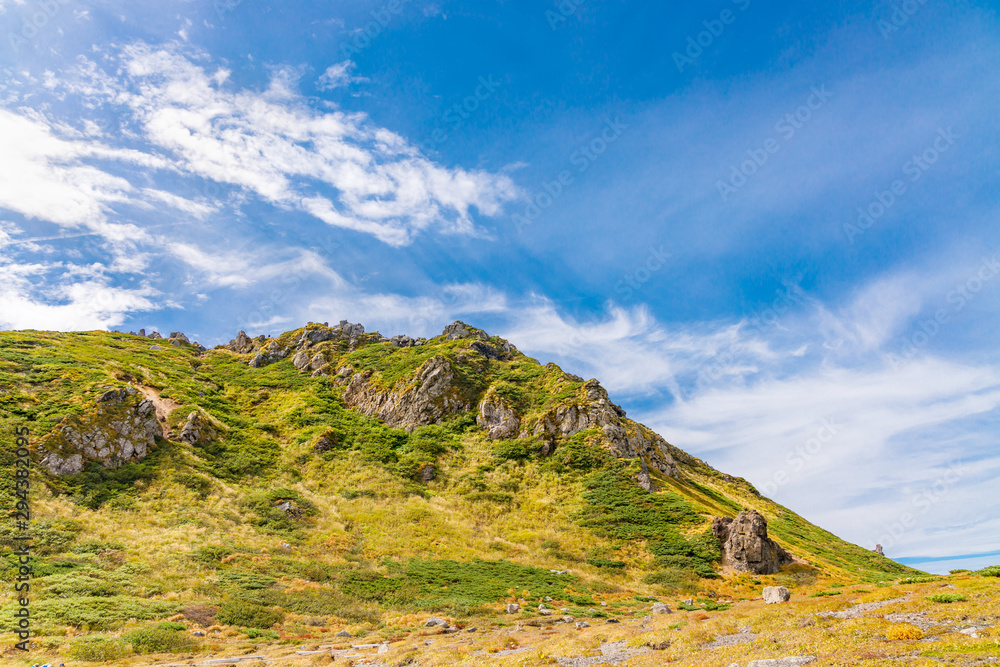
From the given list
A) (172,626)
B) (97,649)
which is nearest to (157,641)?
(172,626)

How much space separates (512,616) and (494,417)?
45327mm

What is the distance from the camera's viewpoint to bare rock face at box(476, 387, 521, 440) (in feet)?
240

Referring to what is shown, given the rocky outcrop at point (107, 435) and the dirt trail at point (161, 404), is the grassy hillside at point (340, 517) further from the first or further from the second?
the rocky outcrop at point (107, 435)

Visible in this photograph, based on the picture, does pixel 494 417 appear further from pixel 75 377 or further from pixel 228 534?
pixel 75 377

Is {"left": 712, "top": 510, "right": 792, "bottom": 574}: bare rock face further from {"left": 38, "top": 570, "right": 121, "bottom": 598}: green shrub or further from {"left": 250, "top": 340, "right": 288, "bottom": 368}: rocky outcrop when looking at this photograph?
{"left": 250, "top": 340, "right": 288, "bottom": 368}: rocky outcrop

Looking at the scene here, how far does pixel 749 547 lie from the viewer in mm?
45438

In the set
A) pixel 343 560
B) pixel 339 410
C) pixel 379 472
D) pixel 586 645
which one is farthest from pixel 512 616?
pixel 339 410

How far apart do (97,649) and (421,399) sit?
58.4 metres

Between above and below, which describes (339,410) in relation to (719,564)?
above

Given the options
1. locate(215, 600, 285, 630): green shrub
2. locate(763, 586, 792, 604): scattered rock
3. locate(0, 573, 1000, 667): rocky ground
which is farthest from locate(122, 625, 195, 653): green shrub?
locate(763, 586, 792, 604): scattered rock

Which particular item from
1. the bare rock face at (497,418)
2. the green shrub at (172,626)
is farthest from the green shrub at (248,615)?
the bare rock face at (497,418)

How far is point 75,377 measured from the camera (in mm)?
62031

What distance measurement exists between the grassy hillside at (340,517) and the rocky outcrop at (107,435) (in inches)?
26.6

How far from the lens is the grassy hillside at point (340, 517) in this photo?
31.3 metres
